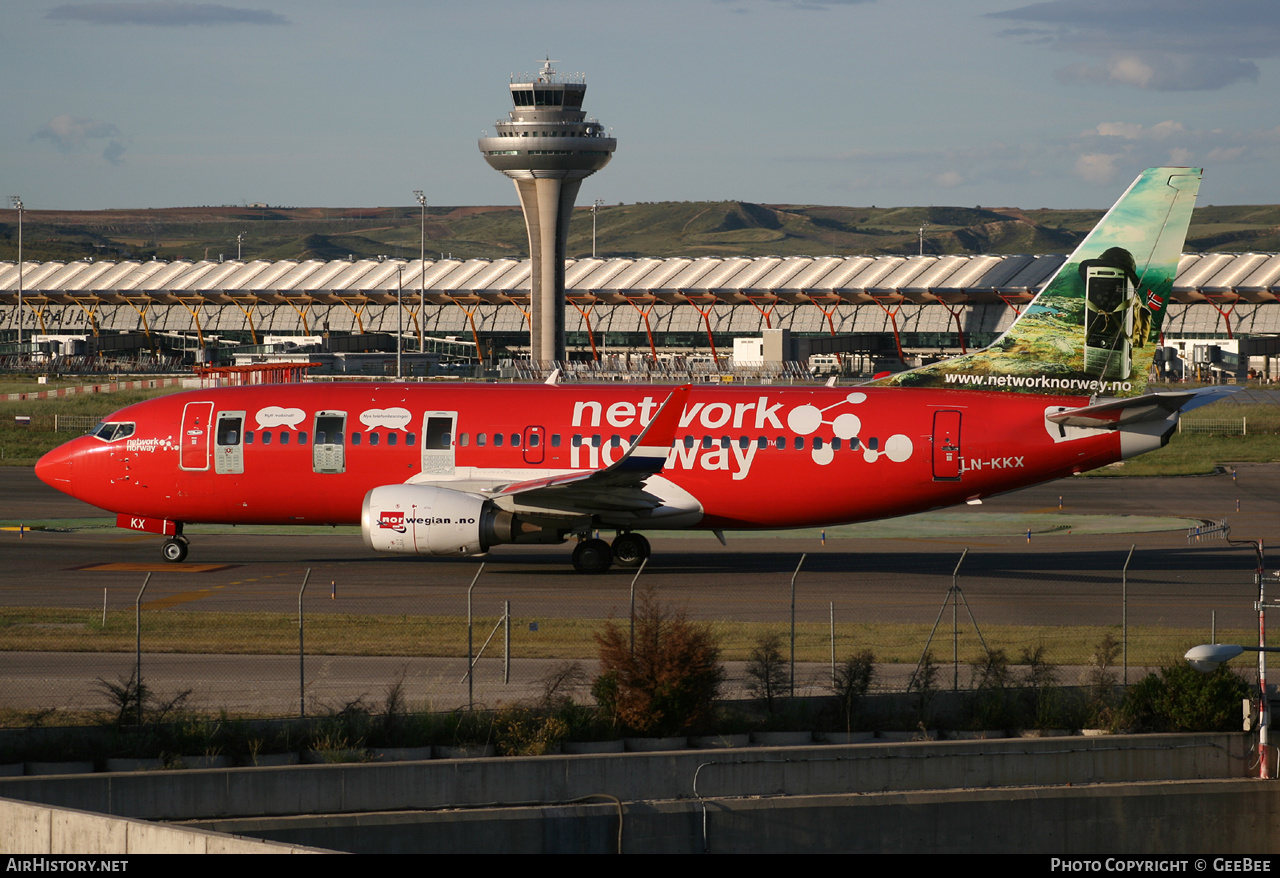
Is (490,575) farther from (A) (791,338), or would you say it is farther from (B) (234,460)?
(A) (791,338)

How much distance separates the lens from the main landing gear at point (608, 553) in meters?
33.5

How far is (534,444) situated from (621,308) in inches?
4333

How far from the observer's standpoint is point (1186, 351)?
120m

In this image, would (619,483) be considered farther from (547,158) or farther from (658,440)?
(547,158)

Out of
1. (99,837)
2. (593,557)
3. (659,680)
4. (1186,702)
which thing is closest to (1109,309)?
(593,557)

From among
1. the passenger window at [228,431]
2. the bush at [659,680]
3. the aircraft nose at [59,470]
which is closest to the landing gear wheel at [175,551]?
the passenger window at [228,431]

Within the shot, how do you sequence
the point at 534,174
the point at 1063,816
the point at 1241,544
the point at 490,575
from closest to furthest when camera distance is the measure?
the point at 1063,816, the point at 490,575, the point at 1241,544, the point at 534,174

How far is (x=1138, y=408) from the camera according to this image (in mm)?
31016

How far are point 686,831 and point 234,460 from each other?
66.2 ft

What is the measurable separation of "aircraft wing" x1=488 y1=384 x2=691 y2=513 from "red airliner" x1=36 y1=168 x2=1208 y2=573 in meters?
0.05

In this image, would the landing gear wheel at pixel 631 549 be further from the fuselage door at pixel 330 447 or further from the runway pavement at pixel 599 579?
the fuselage door at pixel 330 447

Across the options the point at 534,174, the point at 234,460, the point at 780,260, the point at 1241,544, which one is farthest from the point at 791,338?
the point at 234,460

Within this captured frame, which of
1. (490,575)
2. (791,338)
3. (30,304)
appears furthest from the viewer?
(30,304)

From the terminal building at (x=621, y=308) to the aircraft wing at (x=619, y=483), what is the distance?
81.6 meters
